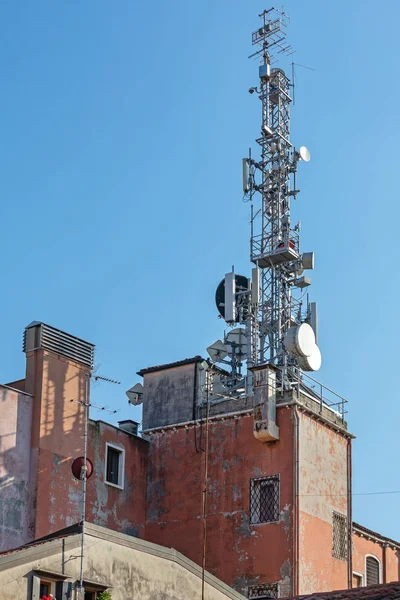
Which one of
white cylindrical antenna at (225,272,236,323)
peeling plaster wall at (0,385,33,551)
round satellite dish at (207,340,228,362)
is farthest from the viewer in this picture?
white cylindrical antenna at (225,272,236,323)

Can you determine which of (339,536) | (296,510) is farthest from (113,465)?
(339,536)

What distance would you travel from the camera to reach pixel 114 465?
1505 inches

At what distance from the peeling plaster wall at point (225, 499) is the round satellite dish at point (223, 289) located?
202 inches

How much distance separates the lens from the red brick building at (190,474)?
34875 mm

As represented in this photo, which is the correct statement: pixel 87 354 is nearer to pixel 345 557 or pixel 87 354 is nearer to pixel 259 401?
pixel 259 401

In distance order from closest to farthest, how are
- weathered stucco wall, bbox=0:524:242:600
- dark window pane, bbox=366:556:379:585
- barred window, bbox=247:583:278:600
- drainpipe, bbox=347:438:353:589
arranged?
weathered stucco wall, bbox=0:524:242:600
barred window, bbox=247:583:278:600
drainpipe, bbox=347:438:353:589
dark window pane, bbox=366:556:379:585

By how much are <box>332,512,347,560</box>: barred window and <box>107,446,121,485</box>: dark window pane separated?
22.4ft

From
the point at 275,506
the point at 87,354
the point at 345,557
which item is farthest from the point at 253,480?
the point at 87,354

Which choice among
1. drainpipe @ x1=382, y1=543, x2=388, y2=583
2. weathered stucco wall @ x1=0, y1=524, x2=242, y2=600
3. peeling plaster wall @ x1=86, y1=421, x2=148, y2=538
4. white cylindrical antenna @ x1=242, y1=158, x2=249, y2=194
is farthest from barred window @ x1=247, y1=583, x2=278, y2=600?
white cylindrical antenna @ x1=242, y1=158, x2=249, y2=194

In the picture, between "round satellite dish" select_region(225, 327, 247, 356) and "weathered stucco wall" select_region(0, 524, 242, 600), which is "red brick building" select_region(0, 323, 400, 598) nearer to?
"round satellite dish" select_region(225, 327, 247, 356)

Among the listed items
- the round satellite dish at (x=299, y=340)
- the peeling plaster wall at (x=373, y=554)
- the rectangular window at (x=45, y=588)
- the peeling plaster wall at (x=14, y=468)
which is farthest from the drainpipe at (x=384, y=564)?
the rectangular window at (x=45, y=588)

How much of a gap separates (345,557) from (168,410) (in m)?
7.25

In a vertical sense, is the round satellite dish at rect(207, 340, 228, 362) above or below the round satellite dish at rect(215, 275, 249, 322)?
below

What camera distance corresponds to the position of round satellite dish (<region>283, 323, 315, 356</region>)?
1517 inches
